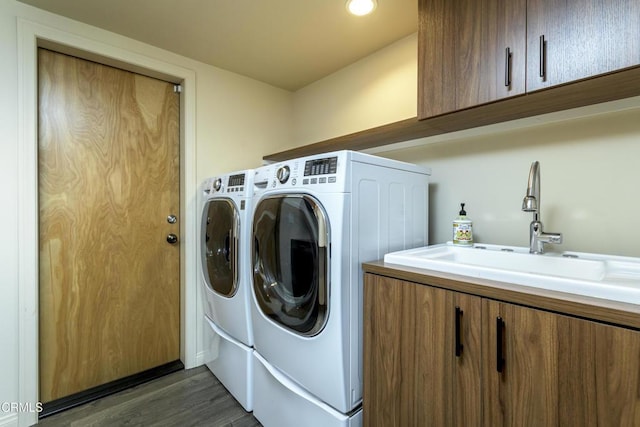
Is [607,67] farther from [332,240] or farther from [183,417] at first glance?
[183,417]

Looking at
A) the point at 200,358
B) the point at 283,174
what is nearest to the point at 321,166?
the point at 283,174

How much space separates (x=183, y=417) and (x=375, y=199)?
1.65 meters

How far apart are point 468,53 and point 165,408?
2425 millimetres

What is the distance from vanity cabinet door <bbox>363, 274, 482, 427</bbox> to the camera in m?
0.86

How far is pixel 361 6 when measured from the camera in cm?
156

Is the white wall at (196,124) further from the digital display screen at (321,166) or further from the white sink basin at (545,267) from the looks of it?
the white sink basin at (545,267)

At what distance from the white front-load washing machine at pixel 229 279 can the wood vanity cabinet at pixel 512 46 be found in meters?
1.06

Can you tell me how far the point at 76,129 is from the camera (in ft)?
6.04

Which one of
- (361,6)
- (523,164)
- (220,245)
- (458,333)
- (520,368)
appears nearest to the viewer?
(520,368)

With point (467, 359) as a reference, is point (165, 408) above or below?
below

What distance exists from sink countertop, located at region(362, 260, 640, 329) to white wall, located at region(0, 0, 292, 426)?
179 cm

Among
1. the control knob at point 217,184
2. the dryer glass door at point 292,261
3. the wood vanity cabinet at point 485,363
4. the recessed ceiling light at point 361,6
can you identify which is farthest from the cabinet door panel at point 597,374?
the control knob at point 217,184

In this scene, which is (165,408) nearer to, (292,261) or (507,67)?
(292,261)

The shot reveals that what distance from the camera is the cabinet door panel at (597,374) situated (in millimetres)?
625
